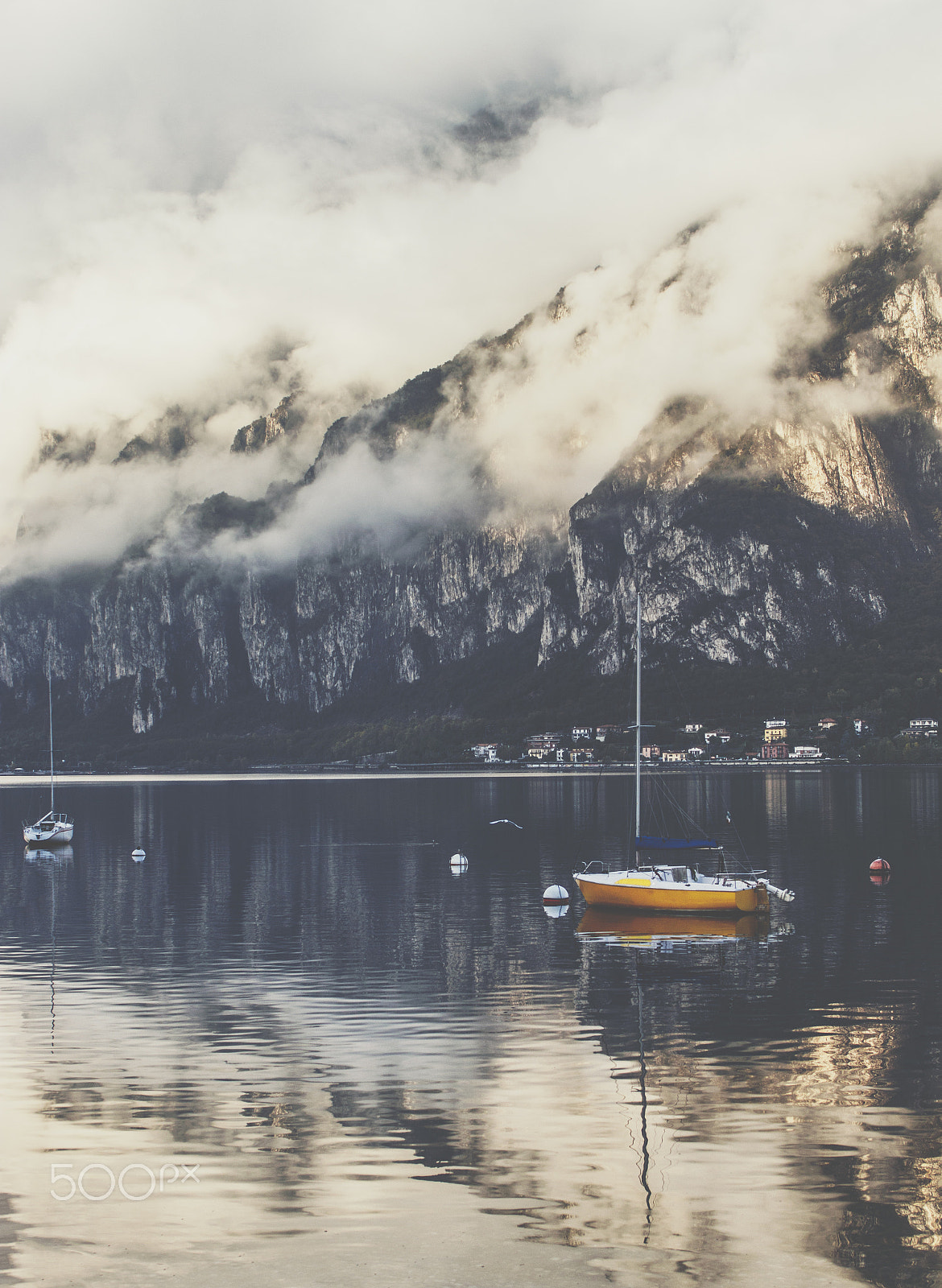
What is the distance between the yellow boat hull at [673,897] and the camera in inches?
2179

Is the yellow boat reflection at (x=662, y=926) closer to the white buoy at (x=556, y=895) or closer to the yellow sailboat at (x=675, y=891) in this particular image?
the yellow sailboat at (x=675, y=891)

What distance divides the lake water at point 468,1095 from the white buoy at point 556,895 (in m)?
1.10

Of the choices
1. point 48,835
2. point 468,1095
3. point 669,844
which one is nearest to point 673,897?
point 669,844

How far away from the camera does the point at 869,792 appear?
6486 inches

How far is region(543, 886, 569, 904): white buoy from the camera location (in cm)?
6203

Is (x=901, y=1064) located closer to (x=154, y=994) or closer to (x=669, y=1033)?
(x=669, y=1033)

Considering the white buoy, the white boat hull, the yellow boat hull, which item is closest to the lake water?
the white buoy

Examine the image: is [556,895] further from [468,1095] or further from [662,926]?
[468,1095]

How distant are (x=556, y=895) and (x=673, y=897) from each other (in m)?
7.99

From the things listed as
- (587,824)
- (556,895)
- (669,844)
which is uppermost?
(669,844)

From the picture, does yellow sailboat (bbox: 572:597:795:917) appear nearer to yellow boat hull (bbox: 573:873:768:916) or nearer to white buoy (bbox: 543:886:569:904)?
yellow boat hull (bbox: 573:873:768:916)

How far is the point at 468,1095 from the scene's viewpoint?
2655 centimetres

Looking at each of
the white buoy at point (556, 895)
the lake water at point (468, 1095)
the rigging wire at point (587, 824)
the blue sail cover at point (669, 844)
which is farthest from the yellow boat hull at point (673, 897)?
the rigging wire at point (587, 824)

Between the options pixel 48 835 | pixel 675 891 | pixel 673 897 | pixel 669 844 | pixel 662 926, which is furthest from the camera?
pixel 48 835
